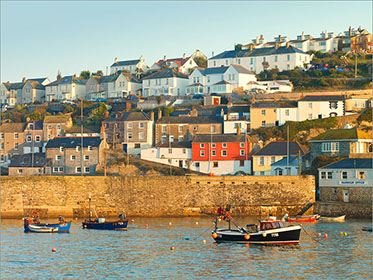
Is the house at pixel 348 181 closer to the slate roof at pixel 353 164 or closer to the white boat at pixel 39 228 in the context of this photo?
the slate roof at pixel 353 164

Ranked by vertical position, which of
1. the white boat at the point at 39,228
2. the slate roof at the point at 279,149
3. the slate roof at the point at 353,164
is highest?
the slate roof at the point at 279,149

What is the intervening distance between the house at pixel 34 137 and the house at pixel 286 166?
27.9m

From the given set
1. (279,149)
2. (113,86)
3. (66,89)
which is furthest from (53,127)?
(279,149)

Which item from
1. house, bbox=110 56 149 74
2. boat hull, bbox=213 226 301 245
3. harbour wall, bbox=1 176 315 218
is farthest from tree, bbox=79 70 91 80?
boat hull, bbox=213 226 301 245

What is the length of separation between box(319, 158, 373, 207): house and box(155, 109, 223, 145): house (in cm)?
1852

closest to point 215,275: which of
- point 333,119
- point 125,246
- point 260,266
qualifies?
point 260,266

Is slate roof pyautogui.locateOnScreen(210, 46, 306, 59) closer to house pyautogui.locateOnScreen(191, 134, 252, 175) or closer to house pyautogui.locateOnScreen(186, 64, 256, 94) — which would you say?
house pyautogui.locateOnScreen(186, 64, 256, 94)

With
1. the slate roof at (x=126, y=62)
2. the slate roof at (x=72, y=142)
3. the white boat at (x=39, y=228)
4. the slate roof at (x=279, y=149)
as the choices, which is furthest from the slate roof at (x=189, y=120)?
the slate roof at (x=126, y=62)

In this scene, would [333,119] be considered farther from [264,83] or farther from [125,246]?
[125,246]

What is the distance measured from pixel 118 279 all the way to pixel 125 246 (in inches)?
343

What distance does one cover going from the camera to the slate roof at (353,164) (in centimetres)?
5100

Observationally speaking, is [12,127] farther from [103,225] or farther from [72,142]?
[103,225]

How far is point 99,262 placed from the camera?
112ft

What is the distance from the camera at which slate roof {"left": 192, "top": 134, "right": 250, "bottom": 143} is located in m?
63.3
